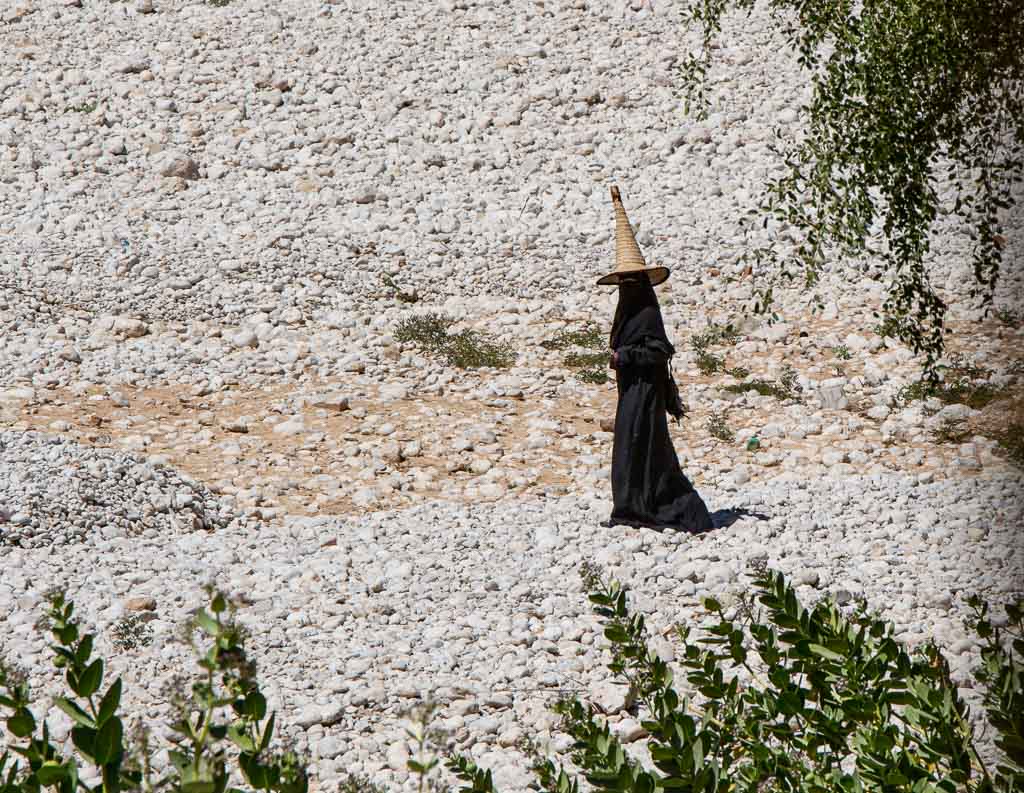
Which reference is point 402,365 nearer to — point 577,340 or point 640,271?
point 577,340

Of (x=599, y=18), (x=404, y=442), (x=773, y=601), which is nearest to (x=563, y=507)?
(x=404, y=442)

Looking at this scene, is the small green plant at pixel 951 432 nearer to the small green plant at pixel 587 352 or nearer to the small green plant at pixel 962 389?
the small green plant at pixel 962 389

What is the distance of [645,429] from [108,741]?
592cm

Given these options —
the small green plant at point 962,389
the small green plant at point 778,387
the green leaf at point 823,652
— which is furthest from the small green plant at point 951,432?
the green leaf at point 823,652

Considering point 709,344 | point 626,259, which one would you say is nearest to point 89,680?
point 626,259

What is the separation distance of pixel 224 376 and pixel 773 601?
938 centimetres

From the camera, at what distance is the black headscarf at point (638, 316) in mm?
7402

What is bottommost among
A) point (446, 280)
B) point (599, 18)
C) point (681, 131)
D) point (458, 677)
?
point (458, 677)

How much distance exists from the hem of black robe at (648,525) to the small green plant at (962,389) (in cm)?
379

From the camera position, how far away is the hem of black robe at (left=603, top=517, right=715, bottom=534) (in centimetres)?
734

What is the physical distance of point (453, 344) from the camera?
39.6 ft

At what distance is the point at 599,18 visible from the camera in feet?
63.4

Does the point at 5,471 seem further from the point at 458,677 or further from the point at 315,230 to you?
the point at 315,230

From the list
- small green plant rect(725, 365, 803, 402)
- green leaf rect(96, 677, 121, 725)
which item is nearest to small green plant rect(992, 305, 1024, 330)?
small green plant rect(725, 365, 803, 402)
